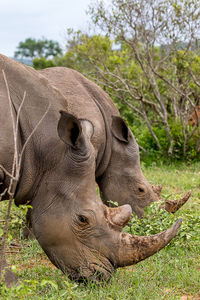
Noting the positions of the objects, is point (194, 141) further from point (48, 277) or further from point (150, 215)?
point (48, 277)

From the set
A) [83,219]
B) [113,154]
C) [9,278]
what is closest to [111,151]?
[113,154]

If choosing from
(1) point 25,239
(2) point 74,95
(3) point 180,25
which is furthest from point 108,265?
(3) point 180,25

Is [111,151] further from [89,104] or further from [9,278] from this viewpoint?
[9,278]

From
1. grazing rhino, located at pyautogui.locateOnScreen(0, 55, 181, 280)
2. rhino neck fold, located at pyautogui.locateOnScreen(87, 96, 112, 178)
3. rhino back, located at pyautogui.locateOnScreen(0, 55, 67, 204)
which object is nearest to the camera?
grazing rhino, located at pyautogui.locateOnScreen(0, 55, 181, 280)

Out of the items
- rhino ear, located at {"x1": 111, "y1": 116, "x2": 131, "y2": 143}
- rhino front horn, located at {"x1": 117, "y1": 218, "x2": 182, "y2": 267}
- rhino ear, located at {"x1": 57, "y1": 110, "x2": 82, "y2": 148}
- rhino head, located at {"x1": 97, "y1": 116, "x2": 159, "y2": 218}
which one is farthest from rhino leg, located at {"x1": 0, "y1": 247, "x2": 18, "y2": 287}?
rhino ear, located at {"x1": 111, "y1": 116, "x2": 131, "y2": 143}

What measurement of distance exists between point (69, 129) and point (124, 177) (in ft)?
6.87

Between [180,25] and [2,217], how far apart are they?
223 inches

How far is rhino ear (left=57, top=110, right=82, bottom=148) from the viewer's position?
400cm

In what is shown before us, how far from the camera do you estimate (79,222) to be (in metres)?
4.06

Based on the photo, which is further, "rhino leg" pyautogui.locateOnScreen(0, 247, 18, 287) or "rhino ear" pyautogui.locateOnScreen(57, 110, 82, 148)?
"rhino ear" pyautogui.locateOnScreen(57, 110, 82, 148)

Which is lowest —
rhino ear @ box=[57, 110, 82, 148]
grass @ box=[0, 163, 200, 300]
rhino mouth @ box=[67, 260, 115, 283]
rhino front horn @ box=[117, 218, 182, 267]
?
grass @ box=[0, 163, 200, 300]

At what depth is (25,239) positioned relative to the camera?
226 inches

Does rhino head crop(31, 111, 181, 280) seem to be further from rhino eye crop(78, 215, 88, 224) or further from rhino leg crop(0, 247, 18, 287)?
rhino leg crop(0, 247, 18, 287)

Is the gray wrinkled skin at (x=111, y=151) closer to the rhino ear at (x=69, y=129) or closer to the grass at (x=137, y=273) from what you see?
the grass at (x=137, y=273)
